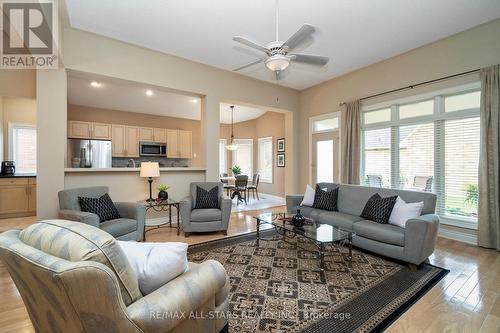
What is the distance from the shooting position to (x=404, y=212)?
9.91 feet

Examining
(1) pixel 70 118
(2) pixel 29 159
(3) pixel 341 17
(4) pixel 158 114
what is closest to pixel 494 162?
(3) pixel 341 17

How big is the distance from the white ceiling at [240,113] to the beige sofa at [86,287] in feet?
21.6

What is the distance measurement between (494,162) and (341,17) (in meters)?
3.03

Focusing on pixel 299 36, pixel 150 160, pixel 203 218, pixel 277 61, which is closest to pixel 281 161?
pixel 150 160

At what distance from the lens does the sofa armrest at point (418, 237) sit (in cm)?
265

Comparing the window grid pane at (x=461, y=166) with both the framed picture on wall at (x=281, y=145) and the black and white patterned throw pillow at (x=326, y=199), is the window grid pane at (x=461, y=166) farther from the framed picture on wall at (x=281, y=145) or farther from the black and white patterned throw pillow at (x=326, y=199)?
the framed picture on wall at (x=281, y=145)

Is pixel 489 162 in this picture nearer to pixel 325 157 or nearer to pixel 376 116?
pixel 376 116

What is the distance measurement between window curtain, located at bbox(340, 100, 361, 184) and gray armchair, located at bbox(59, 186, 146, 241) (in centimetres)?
427

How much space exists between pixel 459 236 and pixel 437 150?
57.4 inches

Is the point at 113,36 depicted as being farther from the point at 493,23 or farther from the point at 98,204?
the point at 493,23

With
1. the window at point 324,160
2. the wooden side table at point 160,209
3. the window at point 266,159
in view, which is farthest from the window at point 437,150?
the wooden side table at point 160,209

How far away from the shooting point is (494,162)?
3.39 metres

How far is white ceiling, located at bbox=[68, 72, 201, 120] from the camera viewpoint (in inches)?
214

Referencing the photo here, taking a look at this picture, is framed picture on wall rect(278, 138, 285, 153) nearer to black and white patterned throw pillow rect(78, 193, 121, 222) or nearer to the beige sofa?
black and white patterned throw pillow rect(78, 193, 121, 222)
